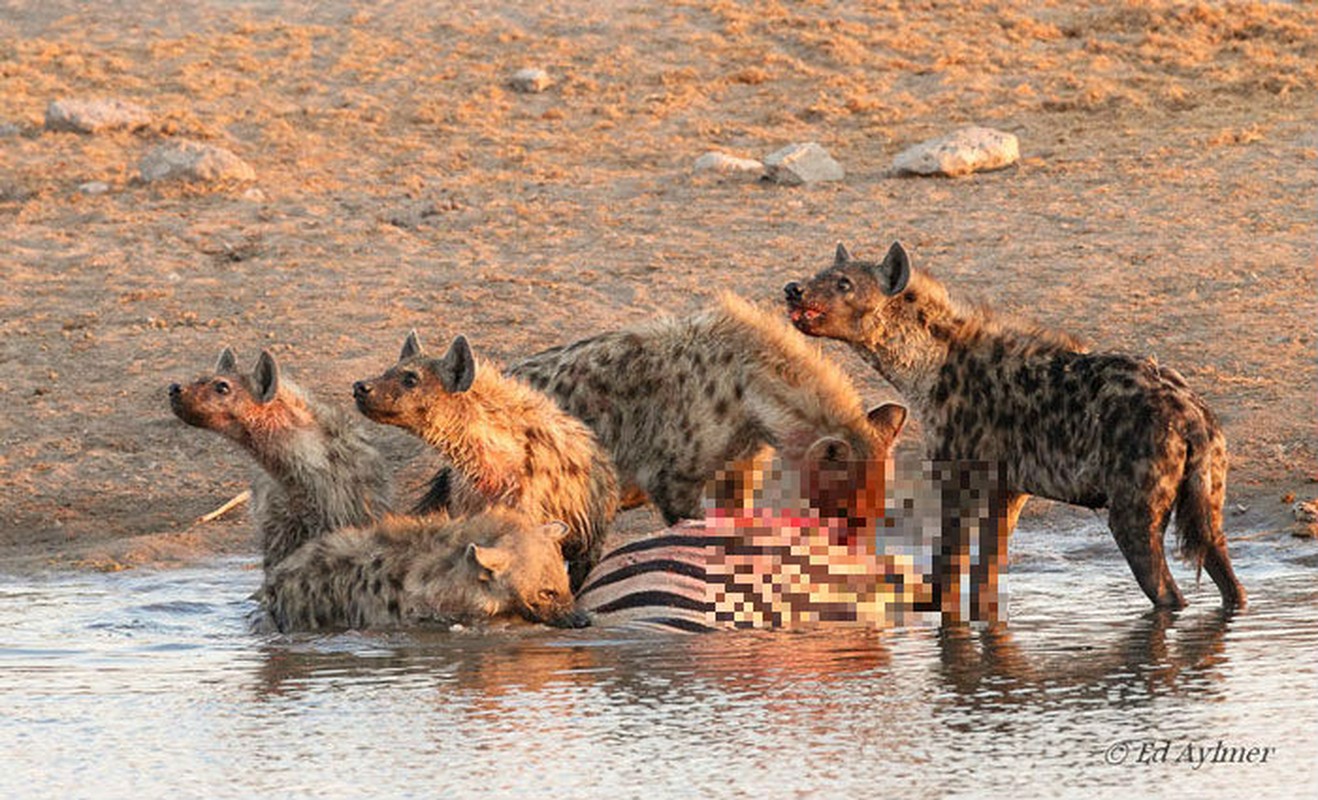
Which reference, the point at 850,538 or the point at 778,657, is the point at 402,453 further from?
the point at 778,657

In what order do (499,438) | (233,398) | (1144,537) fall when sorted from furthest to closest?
(233,398) < (499,438) < (1144,537)

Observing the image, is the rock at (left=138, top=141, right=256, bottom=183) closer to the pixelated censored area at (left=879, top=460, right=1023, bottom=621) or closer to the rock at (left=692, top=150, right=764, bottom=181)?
the rock at (left=692, top=150, right=764, bottom=181)

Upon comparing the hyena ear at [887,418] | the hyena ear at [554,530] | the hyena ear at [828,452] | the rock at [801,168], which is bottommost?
the hyena ear at [554,530]

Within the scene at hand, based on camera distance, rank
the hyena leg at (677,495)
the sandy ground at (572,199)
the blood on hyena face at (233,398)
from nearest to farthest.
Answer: the hyena leg at (677,495) < the blood on hyena face at (233,398) < the sandy ground at (572,199)

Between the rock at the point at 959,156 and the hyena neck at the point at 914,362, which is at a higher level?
the rock at the point at 959,156

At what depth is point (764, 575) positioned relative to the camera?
6289 millimetres

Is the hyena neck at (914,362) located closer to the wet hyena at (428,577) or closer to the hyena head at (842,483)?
the hyena head at (842,483)

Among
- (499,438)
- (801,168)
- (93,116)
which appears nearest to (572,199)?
(801,168)

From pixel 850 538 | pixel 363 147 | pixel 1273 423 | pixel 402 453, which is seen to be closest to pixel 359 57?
pixel 363 147

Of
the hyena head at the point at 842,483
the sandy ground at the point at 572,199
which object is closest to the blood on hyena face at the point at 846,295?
the hyena head at the point at 842,483

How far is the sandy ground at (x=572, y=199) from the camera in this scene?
8.80m

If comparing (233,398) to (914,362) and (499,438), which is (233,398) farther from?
(914,362)

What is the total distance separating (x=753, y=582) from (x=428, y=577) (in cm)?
80

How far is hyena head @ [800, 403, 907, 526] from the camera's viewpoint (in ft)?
21.5
